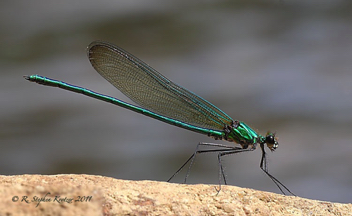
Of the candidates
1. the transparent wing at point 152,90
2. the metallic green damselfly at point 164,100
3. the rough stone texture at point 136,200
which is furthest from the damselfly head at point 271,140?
the rough stone texture at point 136,200

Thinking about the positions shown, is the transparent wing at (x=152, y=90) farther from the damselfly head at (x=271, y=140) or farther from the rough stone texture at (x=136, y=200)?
the rough stone texture at (x=136, y=200)

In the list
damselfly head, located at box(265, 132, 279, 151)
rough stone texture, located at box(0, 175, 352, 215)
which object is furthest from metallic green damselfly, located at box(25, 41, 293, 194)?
rough stone texture, located at box(0, 175, 352, 215)

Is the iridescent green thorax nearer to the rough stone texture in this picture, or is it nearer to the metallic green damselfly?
the metallic green damselfly

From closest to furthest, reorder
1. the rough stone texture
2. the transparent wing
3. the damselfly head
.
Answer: the rough stone texture, the damselfly head, the transparent wing

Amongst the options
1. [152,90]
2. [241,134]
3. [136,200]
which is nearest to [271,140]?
[241,134]

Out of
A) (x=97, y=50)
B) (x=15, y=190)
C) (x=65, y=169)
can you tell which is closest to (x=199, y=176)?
(x=65, y=169)

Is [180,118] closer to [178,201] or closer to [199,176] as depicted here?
[178,201]
